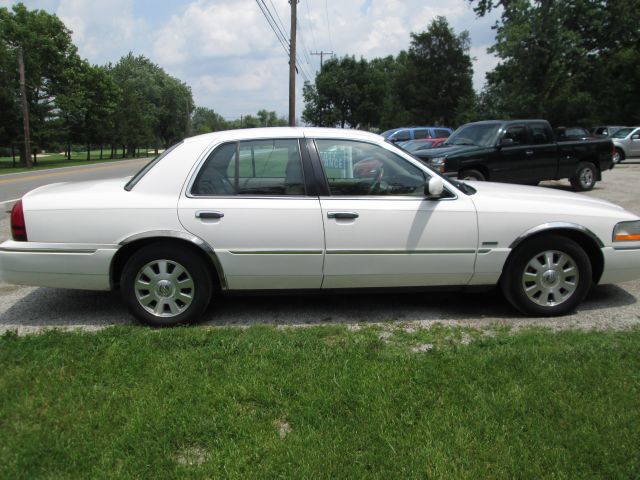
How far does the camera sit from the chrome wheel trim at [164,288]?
161 inches

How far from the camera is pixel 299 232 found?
409cm

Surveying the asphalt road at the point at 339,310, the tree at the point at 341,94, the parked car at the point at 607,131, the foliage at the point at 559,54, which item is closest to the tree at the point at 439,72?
the tree at the point at 341,94

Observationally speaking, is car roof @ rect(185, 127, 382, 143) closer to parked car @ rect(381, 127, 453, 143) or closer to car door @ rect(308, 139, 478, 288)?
car door @ rect(308, 139, 478, 288)

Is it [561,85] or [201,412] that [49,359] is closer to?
[201,412]

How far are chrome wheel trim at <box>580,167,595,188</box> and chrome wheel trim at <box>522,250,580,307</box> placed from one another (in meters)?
9.35

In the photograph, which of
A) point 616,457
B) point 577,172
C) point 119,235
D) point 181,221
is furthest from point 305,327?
point 577,172

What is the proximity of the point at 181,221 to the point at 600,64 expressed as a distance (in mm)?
32989

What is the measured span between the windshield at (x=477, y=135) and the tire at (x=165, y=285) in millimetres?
8511

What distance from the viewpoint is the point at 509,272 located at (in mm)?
4309

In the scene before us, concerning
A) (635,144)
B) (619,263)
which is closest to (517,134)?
(619,263)

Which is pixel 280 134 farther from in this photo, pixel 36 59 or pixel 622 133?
pixel 36 59

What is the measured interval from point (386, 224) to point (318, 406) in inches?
67.1

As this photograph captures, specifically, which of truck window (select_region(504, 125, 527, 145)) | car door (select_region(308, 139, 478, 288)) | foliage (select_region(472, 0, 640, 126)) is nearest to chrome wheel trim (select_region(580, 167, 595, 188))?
truck window (select_region(504, 125, 527, 145))

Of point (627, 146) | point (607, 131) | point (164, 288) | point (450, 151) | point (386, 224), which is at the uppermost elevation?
point (607, 131)
